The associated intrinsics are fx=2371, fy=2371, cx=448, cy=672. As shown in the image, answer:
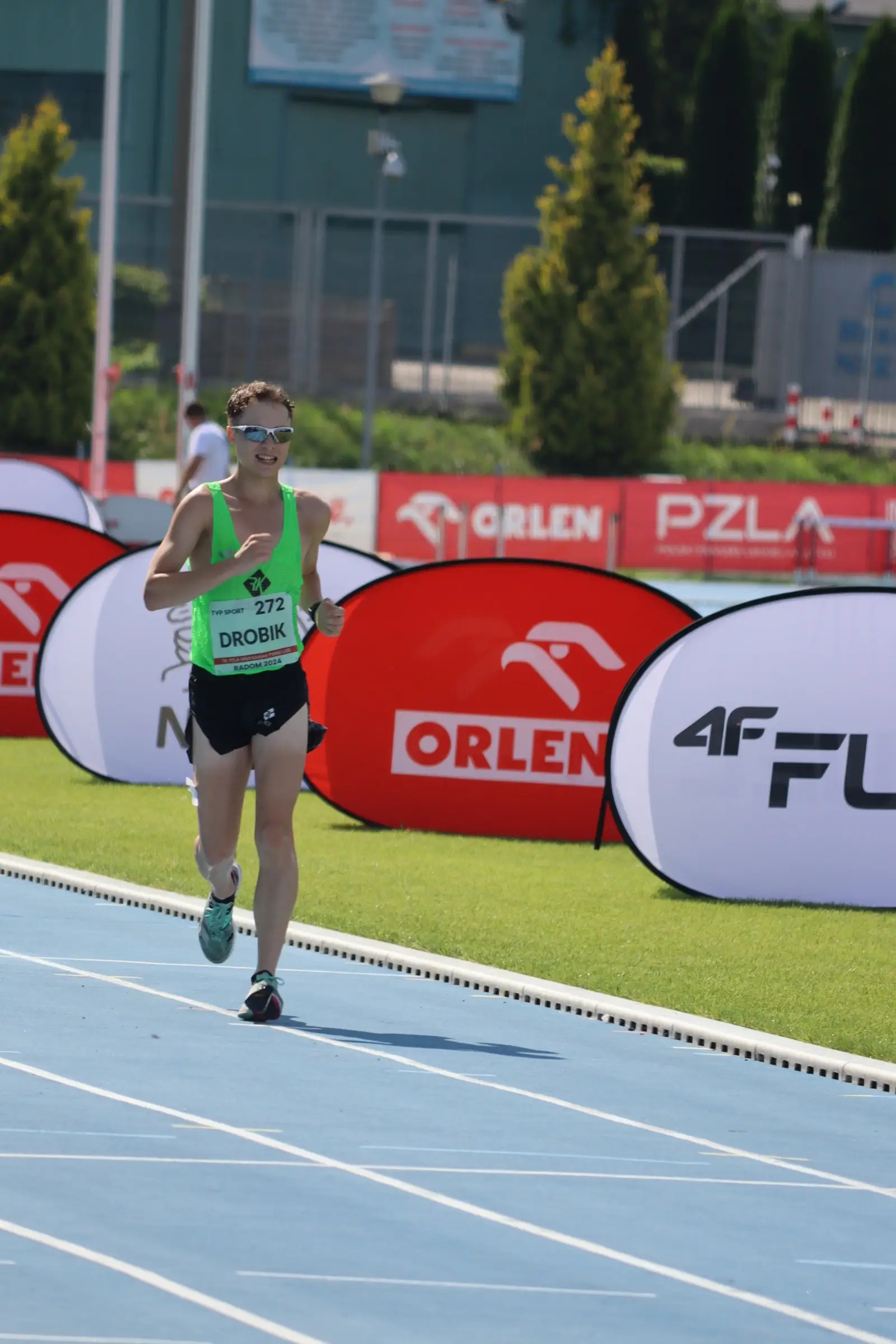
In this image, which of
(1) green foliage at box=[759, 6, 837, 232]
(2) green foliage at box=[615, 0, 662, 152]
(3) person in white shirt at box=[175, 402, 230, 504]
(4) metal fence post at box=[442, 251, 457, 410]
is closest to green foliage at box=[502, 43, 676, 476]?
(4) metal fence post at box=[442, 251, 457, 410]

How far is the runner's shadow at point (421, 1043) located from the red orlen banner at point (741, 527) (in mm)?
24424

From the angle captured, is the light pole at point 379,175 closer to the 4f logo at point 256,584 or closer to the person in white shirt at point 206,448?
the person in white shirt at point 206,448

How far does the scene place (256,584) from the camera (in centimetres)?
698

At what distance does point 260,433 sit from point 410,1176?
244cm

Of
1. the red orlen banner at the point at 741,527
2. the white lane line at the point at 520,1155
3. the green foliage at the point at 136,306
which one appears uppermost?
the green foliage at the point at 136,306

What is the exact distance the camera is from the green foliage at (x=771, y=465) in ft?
130

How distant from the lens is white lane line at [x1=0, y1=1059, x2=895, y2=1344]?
4637mm

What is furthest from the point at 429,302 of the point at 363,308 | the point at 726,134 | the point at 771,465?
the point at 726,134

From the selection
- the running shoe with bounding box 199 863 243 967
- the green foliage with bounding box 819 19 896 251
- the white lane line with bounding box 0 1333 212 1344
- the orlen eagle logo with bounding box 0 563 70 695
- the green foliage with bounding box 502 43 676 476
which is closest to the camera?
the white lane line with bounding box 0 1333 212 1344

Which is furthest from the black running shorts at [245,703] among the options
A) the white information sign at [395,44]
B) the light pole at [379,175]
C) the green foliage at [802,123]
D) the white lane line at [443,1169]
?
the white information sign at [395,44]

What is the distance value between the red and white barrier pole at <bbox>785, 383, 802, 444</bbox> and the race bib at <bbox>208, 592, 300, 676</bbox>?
3490 centimetres

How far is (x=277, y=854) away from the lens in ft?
23.4

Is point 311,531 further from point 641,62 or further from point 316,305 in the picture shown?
point 641,62

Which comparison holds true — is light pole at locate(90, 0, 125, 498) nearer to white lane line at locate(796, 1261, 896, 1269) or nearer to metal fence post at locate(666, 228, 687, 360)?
metal fence post at locate(666, 228, 687, 360)
